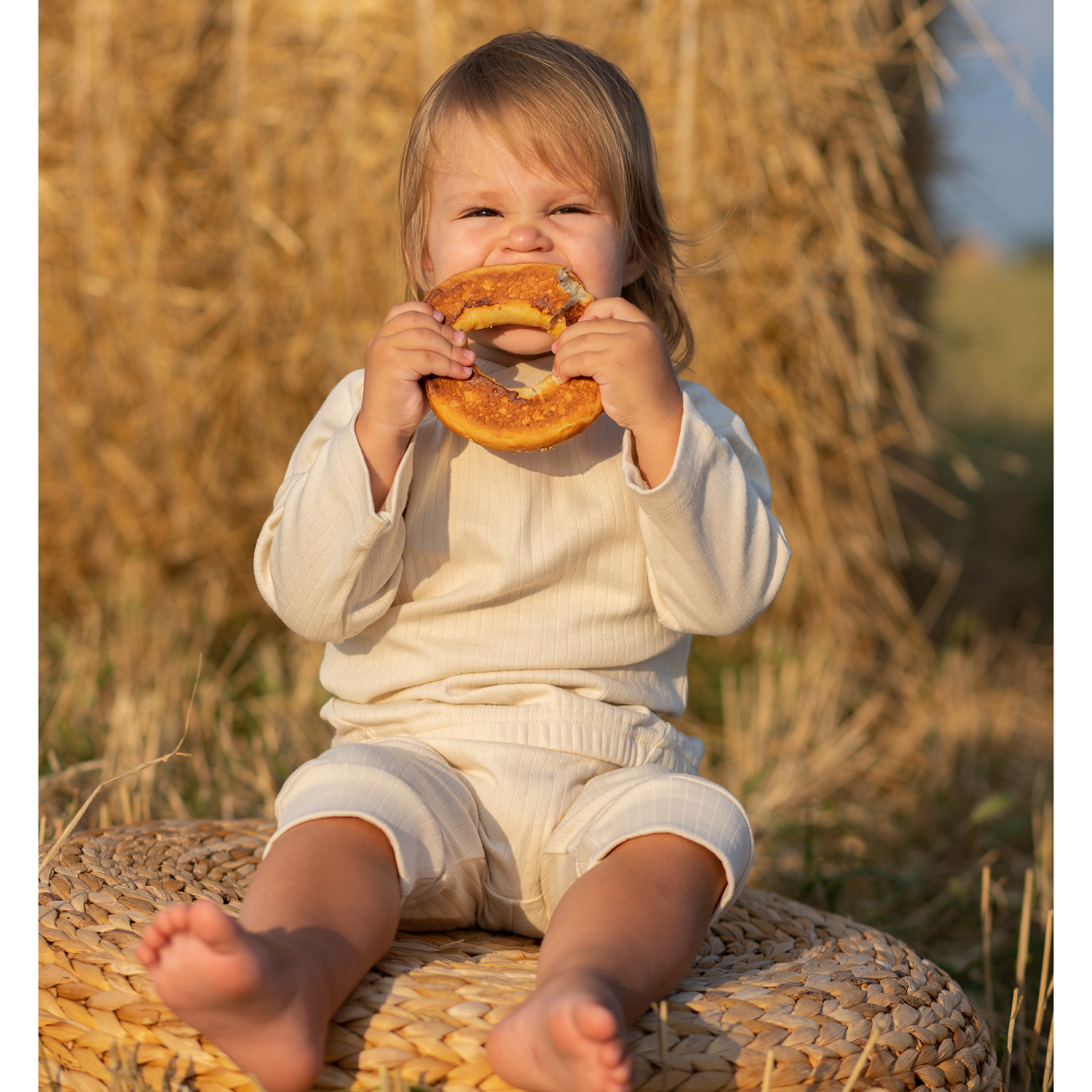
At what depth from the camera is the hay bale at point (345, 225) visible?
3.31 metres

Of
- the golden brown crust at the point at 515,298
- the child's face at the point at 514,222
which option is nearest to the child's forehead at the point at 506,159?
the child's face at the point at 514,222

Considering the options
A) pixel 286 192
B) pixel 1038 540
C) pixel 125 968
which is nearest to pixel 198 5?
pixel 286 192

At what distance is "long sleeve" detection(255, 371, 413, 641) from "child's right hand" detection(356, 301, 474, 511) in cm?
2

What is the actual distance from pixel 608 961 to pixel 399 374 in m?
0.79

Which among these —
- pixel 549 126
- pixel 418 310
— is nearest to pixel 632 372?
pixel 418 310

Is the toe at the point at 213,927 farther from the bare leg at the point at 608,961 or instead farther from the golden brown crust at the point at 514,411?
the golden brown crust at the point at 514,411

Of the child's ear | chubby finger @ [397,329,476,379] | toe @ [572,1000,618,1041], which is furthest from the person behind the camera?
the child's ear

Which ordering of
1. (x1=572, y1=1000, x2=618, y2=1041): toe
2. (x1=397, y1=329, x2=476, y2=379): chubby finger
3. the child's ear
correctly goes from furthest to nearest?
the child's ear < (x1=397, y1=329, x2=476, y2=379): chubby finger < (x1=572, y1=1000, x2=618, y2=1041): toe

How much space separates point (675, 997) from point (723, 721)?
219 cm

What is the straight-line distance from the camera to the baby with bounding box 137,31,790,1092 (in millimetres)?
1473

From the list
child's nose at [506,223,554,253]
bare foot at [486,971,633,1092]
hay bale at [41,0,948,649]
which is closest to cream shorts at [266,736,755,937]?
bare foot at [486,971,633,1092]

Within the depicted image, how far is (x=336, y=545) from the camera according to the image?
1613 millimetres

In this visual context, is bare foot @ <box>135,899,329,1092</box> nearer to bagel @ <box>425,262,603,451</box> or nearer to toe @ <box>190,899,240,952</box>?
toe @ <box>190,899,240,952</box>

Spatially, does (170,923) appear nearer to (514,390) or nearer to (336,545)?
(336,545)
